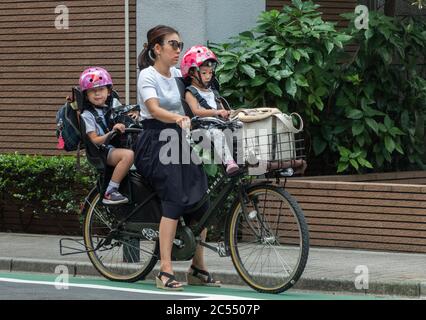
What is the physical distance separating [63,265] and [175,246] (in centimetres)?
196

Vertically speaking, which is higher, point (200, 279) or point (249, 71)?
point (249, 71)

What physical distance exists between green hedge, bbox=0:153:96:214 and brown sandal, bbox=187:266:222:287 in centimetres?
385

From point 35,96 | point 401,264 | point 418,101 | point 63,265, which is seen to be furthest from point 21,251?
point 418,101

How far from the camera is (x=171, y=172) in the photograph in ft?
34.2

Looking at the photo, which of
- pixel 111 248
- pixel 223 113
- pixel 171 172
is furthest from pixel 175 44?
pixel 111 248

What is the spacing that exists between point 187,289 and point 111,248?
0.95 metres

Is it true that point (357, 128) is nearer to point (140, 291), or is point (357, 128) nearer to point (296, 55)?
point (296, 55)

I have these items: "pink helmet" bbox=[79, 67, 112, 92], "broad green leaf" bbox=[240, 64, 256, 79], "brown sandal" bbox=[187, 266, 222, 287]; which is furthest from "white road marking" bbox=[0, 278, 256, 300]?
"broad green leaf" bbox=[240, 64, 256, 79]

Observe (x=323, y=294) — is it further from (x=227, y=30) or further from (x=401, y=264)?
(x=227, y=30)

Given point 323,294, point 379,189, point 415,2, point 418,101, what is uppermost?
point 415,2

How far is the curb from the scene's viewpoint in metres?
10.5

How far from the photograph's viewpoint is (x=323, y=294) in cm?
1073

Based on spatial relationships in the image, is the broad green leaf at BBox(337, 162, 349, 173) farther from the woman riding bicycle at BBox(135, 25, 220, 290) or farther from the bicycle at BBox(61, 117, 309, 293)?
the woman riding bicycle at BBox(135, 25, 220, 290)
